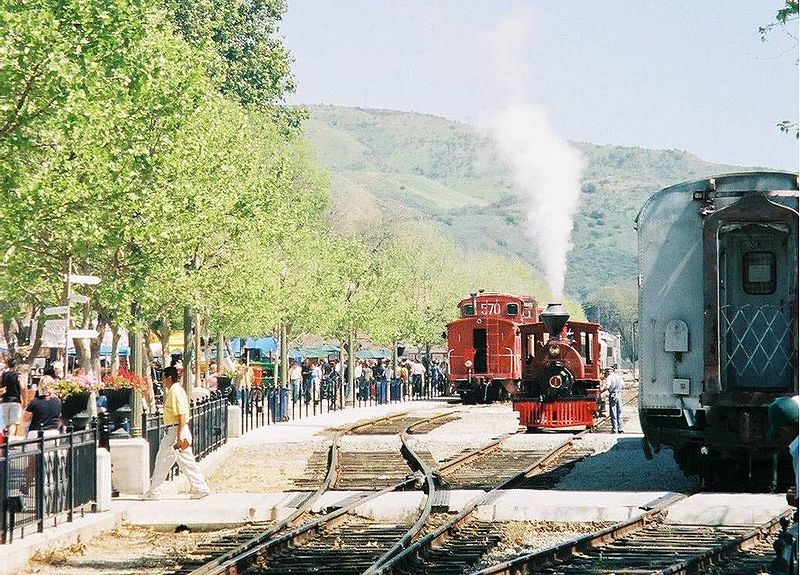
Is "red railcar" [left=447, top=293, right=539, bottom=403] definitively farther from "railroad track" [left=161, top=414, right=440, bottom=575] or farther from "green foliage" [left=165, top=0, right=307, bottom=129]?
"railroad track" [left=161, top=414, right=440, bottom=575]

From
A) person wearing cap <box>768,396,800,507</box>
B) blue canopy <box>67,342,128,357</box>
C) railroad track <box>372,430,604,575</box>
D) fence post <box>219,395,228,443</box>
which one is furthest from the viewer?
blue canopy <box>67,342,128,357</box>

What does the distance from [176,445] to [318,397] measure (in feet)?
147

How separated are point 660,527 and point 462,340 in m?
41.8

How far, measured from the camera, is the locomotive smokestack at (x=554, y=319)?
3684 cm

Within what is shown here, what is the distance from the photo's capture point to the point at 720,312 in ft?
70.7

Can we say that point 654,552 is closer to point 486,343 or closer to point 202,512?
point 202,512

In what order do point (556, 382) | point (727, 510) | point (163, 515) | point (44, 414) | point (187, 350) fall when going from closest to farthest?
point (727, 510), point (163, 515), point (44, 414), point (556, 382), point (187, 350)

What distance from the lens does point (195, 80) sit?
4316cm

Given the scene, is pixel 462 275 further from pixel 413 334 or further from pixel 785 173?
pixel 785 173

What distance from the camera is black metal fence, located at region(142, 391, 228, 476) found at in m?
23.4

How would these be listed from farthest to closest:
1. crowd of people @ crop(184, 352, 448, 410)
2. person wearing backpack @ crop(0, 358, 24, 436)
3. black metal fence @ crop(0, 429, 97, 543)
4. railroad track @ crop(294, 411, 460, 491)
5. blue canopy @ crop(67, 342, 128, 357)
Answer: blue canopy @ crop(67, 342, 128, 357)
crowd of people @ crop(184, 352, 448, 410)
railroad track @ crop(294, 411, 460, 491)
person wearing backpack @ crop(0, 358, 24, 436)
black metal fence @ crop(0, 429, 97, 543)

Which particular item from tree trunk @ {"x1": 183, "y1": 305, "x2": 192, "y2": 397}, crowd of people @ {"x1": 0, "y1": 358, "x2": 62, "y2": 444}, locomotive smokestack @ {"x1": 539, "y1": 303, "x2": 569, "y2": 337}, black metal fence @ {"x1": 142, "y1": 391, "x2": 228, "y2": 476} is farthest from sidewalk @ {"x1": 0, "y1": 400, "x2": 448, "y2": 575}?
tree trunk @ {"x1": 183, "y1": 305, "x2": 192, "y2": 397}

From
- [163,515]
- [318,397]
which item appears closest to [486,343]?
[318,397]

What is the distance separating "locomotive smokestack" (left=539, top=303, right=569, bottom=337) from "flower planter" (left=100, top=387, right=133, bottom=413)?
1030cm
